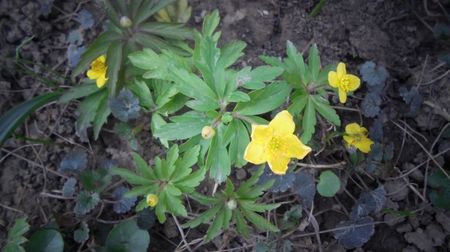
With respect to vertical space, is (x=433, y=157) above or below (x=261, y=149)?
below

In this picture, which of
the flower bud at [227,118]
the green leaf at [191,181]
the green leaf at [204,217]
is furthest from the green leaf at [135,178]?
the flower bud at [227,118]

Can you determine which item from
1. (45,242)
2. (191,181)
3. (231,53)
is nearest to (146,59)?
(231,53)

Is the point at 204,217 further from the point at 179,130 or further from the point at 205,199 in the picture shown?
the point at 179,130

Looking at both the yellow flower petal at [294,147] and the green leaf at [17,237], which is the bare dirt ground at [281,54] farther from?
the yellow flower petal at [294,147]

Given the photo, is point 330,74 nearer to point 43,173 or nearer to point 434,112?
point 434,112

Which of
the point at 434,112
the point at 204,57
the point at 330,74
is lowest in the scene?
the point at 434,112

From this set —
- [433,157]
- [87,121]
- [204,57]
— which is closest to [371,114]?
[433,157]
